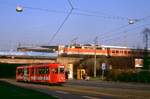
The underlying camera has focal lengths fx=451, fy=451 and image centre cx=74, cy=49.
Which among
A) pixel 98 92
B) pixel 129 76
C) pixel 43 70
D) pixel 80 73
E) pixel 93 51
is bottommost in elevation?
pixel 98 92

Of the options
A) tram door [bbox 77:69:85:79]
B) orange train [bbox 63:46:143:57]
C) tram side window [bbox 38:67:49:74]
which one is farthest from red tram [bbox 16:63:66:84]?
orange train [bbox 63:46:143:57]

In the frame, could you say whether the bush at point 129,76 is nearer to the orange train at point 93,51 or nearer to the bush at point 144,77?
the bush at point 144,77

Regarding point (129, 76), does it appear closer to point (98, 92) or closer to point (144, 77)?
point (144, 77)

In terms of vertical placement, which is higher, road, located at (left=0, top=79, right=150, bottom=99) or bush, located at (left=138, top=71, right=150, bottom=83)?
bush, located at (left=138, top=71, right=150, bottom=83)

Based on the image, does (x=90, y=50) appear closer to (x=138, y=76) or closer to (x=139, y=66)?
(x=139, y=66)

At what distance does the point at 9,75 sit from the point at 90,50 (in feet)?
146

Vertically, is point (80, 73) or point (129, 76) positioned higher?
point (80, 73)

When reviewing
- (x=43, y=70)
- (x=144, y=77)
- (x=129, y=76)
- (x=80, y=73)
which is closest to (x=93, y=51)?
(x=80, y=73)

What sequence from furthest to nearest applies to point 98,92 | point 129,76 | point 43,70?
point 129,76, point 43,70, point 98,92

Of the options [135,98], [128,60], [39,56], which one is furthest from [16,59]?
[135,98]

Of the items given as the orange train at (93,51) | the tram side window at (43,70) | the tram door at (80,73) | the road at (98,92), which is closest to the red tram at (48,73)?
the tram side window at (43,70)

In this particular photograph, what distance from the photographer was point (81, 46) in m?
160

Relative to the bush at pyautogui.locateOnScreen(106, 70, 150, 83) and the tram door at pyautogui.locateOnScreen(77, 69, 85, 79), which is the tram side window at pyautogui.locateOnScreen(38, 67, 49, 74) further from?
the tram door at pyautogui.locateOnScreen(77, 69, 85, 79)

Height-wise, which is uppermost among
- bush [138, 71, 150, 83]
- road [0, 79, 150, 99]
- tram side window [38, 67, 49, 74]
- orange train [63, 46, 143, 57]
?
orange train [63, 46, 143, 57]
